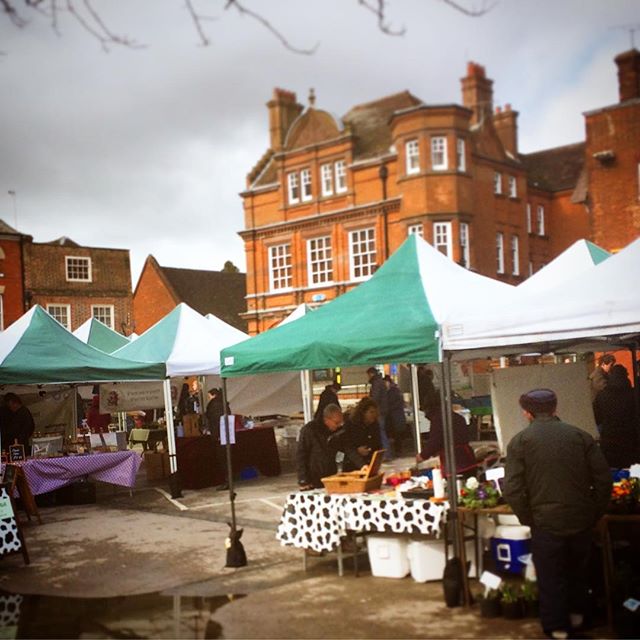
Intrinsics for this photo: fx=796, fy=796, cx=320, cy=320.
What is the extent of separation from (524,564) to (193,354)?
8.94 metres

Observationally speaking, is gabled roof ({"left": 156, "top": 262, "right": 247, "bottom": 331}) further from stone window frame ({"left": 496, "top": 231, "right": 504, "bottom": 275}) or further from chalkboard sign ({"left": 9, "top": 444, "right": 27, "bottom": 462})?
chalkboard sign ({"left": 9, "top": 444, "right": 27, "bottom": 462})

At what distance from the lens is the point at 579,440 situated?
564 cm

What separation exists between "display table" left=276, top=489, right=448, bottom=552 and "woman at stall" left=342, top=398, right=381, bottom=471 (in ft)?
2.97

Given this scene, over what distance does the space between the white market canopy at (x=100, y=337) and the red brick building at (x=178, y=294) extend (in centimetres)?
2786

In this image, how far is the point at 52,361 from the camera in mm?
13164

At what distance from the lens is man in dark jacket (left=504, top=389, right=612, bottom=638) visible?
557 centimetres

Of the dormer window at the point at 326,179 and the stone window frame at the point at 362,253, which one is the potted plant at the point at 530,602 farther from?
the dormer window at the point at 326,179

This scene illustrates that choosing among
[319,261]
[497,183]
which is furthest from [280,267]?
[497,183]

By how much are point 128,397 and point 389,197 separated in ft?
70.7

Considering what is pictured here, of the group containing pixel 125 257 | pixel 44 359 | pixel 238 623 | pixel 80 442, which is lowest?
pixel 238 623

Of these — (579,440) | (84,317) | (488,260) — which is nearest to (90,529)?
(579,440)

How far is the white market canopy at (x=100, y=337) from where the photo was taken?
2170cm

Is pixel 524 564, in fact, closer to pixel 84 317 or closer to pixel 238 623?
pixel 238 623

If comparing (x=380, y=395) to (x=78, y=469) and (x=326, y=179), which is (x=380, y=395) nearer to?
(x=78, y=469)
